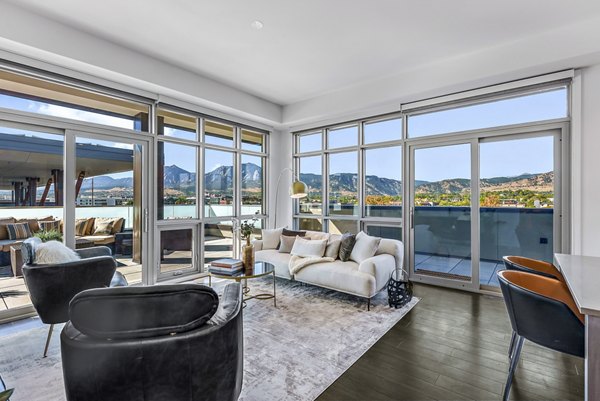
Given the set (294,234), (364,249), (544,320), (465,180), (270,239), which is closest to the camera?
(544,320)

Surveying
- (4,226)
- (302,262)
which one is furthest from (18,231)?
(302,262)

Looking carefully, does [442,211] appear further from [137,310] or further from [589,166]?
[137,310]

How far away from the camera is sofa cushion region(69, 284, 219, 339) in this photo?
1.20 metres

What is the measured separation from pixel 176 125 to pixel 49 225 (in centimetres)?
217

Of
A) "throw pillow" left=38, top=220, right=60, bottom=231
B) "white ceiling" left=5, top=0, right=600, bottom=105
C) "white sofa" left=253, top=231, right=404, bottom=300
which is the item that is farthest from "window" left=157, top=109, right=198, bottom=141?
"white sofa" left=253, top=231, right=404, bottom=300

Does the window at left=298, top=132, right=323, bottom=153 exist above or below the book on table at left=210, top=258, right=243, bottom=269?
above

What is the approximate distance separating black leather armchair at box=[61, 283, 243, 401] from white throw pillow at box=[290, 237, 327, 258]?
2.90 meters

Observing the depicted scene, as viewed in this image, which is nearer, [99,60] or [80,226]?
[99,60]

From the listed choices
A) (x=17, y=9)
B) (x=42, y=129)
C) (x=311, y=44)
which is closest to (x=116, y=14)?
(x=17, y=9)

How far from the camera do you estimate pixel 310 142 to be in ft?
20.2

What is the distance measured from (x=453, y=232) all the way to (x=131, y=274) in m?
4.78

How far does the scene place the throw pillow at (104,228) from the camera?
3.85 meters

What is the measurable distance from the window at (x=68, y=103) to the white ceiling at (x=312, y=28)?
759 millimetres

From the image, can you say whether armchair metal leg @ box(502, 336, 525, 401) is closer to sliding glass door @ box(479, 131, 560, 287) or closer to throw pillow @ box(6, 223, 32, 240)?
sliding glass door @ box(479, 131, 560, 287)
